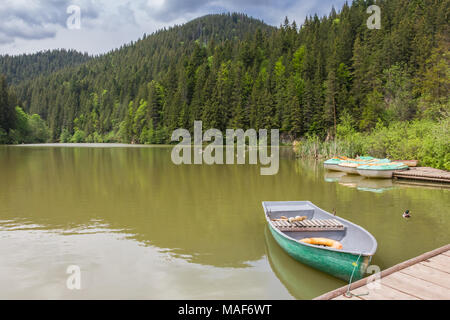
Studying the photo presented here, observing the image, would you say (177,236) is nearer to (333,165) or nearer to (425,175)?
(425,175)

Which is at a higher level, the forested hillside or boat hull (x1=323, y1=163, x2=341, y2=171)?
the forested hillside

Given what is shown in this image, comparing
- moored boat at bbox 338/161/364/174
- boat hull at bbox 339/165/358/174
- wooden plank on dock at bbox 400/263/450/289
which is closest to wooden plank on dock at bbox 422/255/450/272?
wooden plank on dock at bbox 400/263/450/289

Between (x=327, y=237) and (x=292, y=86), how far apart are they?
72166 millimetres

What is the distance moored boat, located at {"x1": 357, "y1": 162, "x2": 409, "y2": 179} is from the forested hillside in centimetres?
345

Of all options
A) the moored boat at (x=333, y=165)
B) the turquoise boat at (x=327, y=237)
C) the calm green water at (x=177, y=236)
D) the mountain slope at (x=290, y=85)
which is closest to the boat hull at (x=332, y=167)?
the moored boat at (x=333, y=165)

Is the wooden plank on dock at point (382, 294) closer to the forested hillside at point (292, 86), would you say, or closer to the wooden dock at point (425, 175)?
the wooden dock at point (425, 175)

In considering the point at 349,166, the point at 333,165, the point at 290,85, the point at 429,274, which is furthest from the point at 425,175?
the point at 290,85

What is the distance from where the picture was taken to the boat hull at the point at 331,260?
654 cm

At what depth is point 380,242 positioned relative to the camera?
9.77m

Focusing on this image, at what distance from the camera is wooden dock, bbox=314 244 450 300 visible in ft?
17.3

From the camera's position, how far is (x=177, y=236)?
10.6 m

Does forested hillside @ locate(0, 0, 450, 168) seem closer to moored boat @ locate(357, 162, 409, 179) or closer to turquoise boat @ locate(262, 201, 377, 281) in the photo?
moored boat @ locate(357, 162, 409, 179)

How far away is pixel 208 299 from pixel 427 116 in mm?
37341
